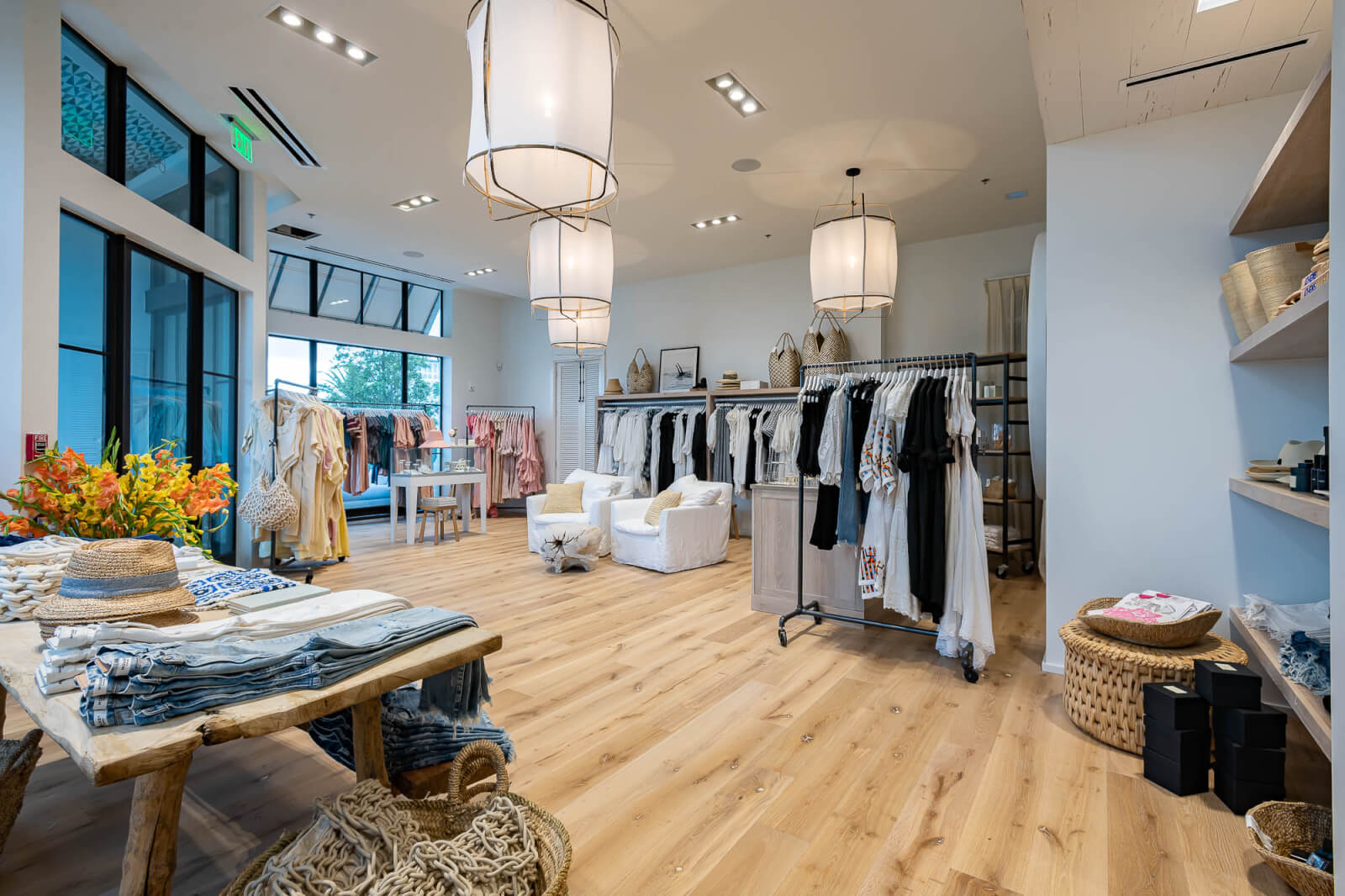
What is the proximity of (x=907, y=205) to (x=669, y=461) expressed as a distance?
12.0 feet

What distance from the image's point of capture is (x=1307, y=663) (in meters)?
1.83

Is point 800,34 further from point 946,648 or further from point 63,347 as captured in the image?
point 63,347

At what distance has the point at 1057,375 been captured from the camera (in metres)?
2.91

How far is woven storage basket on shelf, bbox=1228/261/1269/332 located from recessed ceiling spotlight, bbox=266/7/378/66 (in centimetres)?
408

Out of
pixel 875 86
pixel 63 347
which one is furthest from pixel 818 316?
pixel 63 347

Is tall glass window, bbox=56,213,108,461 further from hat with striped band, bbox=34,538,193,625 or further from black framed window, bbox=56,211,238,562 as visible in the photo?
hat with striped band, bbox=34,538,193,625

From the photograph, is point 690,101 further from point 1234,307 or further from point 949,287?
point 949,287

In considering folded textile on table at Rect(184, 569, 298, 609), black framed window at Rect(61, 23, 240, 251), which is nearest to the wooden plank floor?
folded textile on table at Rect(184, 569, 298, 609)

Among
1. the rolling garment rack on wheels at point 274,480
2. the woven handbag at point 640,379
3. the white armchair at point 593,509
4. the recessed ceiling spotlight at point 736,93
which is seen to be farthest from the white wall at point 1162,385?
the woven handbag at point 640,379

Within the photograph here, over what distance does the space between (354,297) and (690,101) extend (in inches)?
240

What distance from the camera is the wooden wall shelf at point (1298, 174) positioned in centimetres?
165

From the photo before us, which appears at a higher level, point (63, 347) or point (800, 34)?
point (800, 34)

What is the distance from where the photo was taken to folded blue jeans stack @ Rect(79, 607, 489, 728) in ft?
3.47

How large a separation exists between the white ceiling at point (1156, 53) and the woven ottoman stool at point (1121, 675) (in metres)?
2.07
